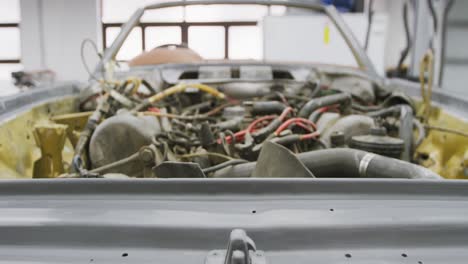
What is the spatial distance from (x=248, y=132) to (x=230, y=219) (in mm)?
868

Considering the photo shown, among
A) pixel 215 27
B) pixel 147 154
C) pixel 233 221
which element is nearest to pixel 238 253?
pixel 233 221

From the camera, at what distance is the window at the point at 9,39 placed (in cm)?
835

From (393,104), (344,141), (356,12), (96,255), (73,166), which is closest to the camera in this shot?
(96,255)

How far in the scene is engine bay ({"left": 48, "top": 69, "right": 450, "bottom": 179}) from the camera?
3.58ft

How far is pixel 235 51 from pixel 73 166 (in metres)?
6.81

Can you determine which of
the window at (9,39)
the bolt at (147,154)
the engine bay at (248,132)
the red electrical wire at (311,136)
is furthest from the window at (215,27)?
the bolt at (147,154)

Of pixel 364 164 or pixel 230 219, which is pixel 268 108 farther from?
pixel 230 219

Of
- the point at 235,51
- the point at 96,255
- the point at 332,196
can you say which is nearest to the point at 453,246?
the point at 332,196

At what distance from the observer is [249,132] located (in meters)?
1.49

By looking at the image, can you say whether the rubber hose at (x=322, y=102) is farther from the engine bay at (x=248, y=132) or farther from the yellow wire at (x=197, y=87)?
the yellow wire at (x=197, y=87)

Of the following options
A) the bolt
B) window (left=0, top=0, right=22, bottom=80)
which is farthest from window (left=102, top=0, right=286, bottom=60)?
the bolt

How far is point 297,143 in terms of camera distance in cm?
143

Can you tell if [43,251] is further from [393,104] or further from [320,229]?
[393,104]

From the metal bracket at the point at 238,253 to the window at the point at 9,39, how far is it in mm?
9050
